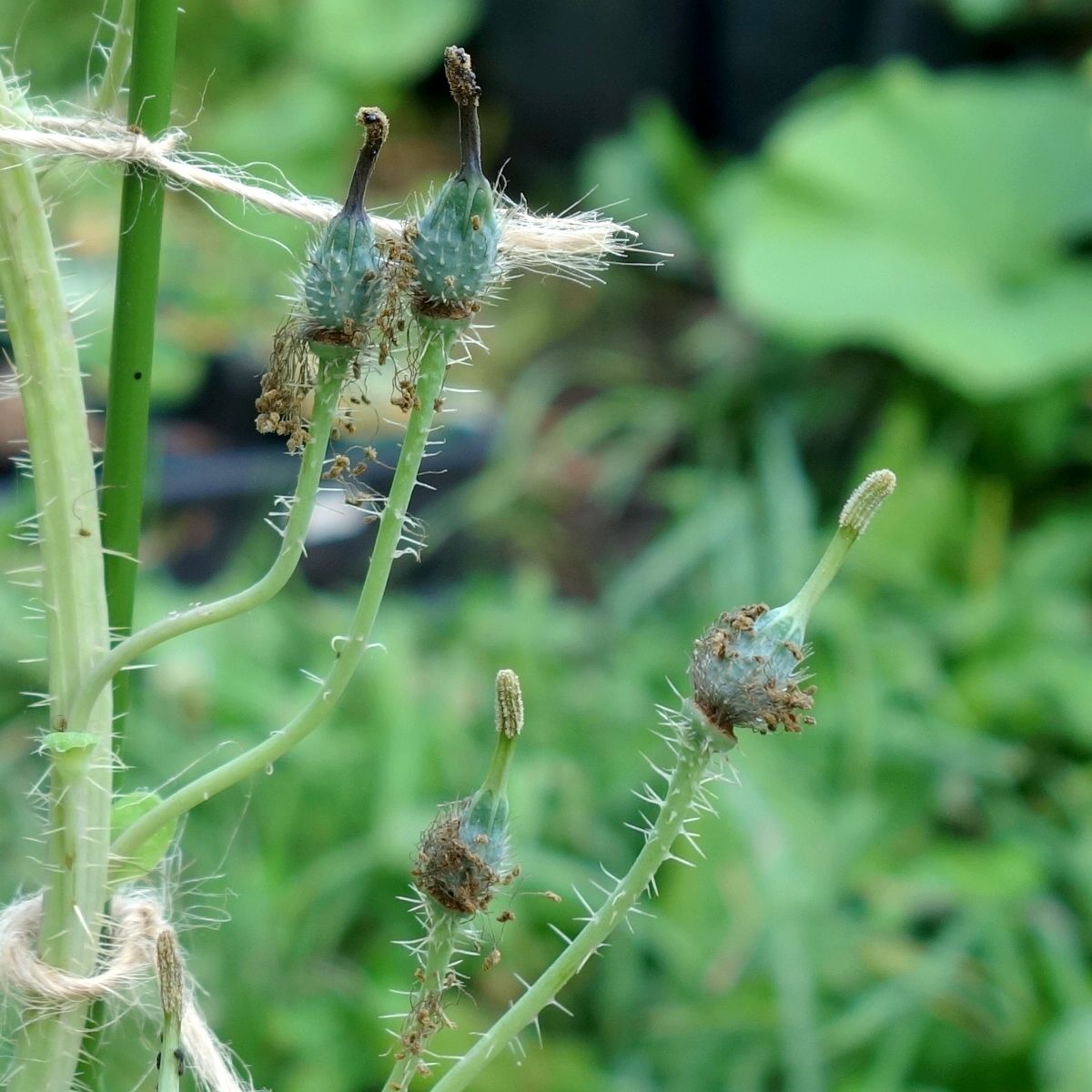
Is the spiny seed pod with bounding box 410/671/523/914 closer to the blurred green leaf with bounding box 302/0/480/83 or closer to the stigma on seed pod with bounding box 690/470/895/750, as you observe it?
the stigma on seed pod with bounding box 690/470/895/750

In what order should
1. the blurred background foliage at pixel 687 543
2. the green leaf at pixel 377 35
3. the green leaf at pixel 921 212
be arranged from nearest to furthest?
the blurred background foliage at pixel 687 543 → the green leaf at pixel 921 212 → the green leaf at pixel 377 35

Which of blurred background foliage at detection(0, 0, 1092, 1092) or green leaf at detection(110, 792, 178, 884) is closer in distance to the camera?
green leaf at detection(110, 792, 178, 884)

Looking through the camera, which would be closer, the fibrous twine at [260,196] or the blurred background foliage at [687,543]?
the fibrous twine at [260,196]

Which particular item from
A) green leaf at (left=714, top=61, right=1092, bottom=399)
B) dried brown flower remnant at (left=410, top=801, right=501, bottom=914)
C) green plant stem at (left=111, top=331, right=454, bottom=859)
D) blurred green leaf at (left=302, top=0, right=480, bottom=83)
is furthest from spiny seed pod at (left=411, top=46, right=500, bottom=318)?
blurred green leaf at (left=302, top=0, right=480, bottom=83)

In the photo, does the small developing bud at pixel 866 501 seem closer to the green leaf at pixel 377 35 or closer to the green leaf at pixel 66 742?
the green leaf at pixel 66 742

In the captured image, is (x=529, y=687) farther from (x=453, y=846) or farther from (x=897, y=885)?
(x=453, y=846)

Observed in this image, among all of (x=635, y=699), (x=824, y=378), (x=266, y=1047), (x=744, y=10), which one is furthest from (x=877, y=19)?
(x=266, y=1047)

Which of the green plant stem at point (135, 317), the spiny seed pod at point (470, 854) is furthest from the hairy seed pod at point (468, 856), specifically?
the green plant stem at point (135, 317)
